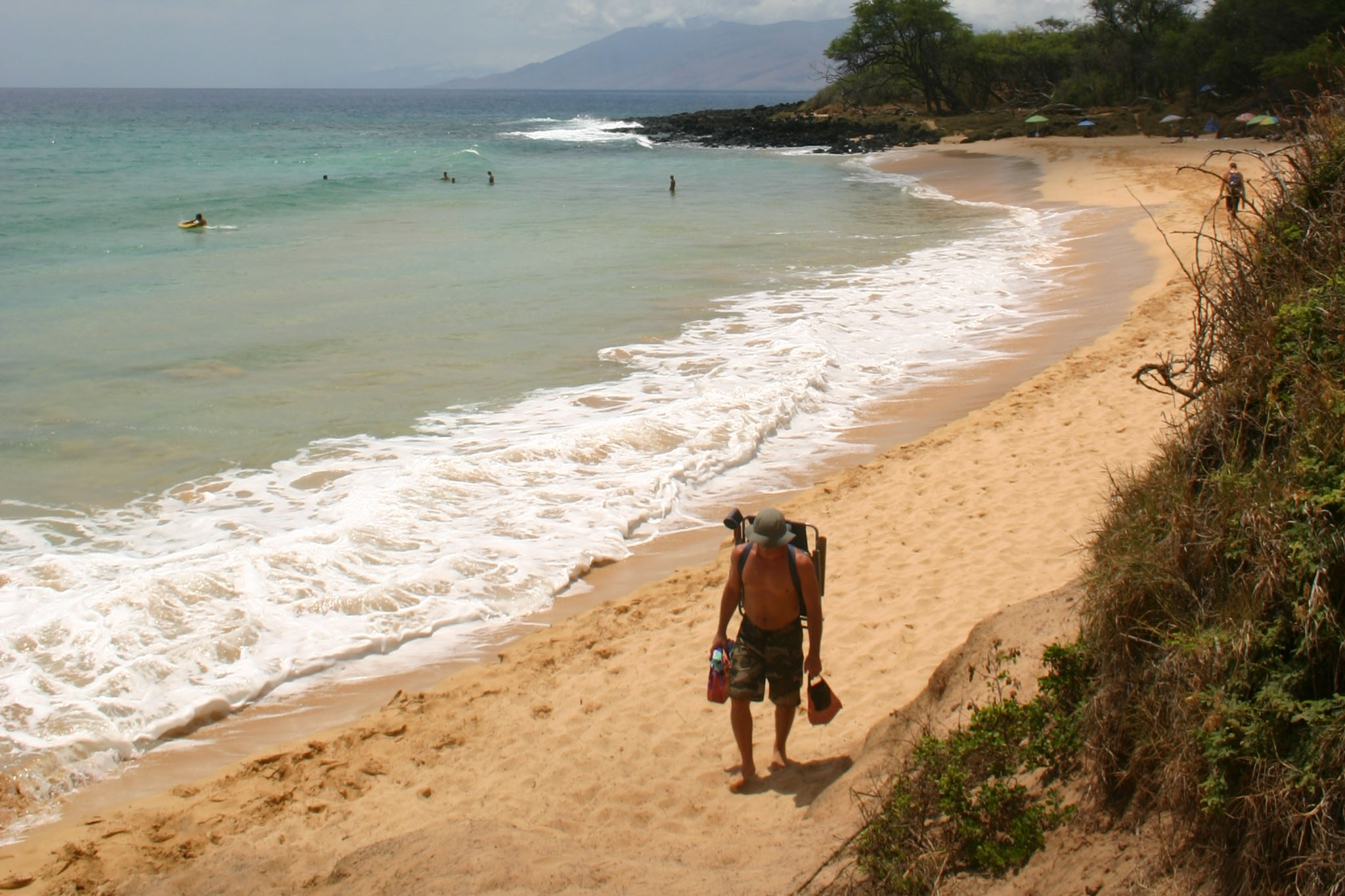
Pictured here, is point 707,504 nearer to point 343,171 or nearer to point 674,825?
point 674,825

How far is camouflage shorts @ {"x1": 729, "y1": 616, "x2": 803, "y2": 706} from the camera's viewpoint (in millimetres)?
4738

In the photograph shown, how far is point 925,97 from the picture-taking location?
66.2 m

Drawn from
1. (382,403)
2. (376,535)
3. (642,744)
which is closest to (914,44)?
(382,403)

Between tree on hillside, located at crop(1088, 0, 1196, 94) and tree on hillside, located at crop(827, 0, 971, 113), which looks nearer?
tree on hillside, located at crop(1088, 0, 1196, 94)

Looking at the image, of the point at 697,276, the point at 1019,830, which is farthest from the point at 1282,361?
the point at 697,276

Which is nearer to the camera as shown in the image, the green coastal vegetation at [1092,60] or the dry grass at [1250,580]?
the dry grass at [1250,580]

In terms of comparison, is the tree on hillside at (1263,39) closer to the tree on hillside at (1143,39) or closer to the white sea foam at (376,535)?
the tree on hillside at (1143,39)

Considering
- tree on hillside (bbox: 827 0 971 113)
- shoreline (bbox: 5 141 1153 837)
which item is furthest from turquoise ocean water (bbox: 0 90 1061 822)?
tree on hillside (bbox: 827 0 971 113)

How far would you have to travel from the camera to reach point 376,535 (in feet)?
26.8

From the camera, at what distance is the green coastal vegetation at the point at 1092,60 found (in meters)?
43.4

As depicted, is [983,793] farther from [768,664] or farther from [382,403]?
[382,403]

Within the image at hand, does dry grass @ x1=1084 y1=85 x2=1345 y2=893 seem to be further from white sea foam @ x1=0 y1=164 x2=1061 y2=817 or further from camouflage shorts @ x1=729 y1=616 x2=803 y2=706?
white sea foam @ x1=0 y1=164 x2=1061 y2=817

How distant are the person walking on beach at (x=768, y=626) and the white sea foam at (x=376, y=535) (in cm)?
287

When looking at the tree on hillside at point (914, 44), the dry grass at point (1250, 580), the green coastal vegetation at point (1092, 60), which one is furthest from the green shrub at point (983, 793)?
the tree on hillside at point (914, 44)
